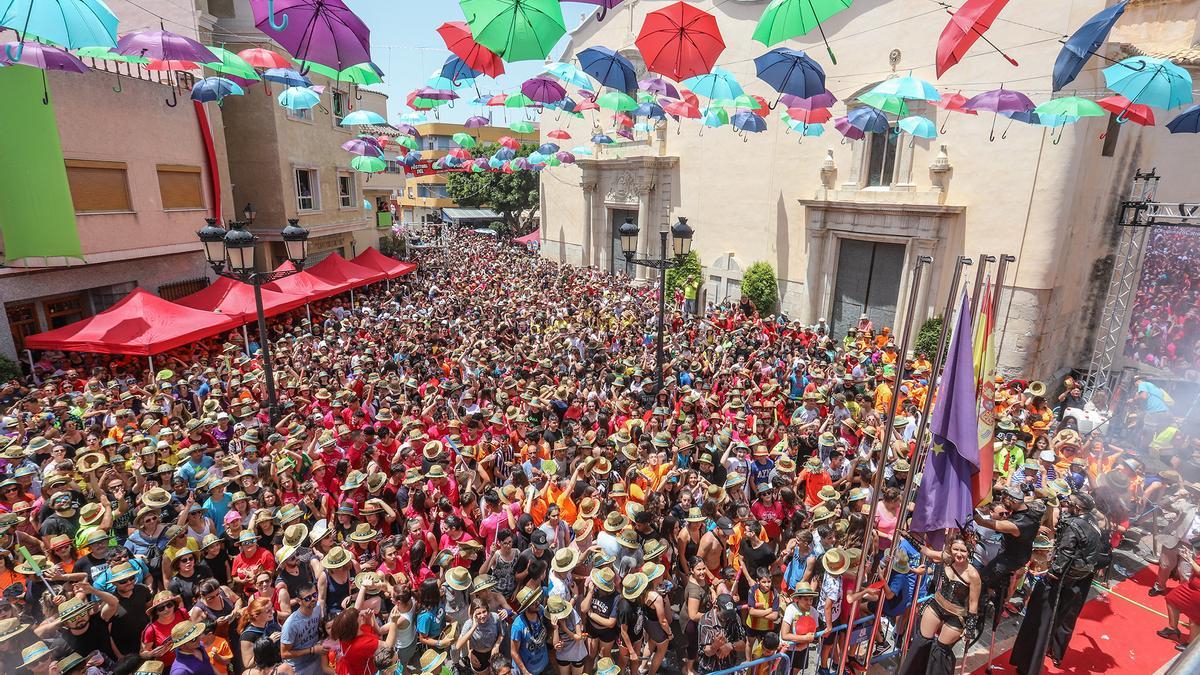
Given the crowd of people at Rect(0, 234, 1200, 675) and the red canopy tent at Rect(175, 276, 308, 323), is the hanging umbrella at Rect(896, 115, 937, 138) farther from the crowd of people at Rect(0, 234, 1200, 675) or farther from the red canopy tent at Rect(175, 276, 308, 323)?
the red canopy tent at Rect(175, 276, 308, 323)

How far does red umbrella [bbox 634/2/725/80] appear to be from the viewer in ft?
27.8

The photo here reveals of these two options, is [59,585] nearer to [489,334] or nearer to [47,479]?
[47,479]

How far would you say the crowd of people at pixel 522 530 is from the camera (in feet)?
15.6

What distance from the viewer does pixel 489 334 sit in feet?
50.3

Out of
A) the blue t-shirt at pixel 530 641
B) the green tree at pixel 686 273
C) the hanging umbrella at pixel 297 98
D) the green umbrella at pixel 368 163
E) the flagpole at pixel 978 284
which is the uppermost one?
the hanging umbrella at pixel 297 98

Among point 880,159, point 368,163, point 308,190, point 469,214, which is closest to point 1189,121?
point 880,159

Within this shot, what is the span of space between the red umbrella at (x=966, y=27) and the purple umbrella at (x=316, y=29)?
7.30 metres

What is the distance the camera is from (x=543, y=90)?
12.8 metres

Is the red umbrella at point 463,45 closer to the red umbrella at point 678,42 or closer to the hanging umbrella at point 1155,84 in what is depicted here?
the red umbrella at point 678,42

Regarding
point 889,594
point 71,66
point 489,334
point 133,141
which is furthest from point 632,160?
point 889,594

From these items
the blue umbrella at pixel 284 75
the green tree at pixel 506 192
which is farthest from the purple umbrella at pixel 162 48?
the green tree at pixel 506 192

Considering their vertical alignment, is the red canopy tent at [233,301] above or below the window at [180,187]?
below

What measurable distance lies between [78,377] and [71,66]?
5.88 meters

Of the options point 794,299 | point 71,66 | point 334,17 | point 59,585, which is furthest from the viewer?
point 794,299
